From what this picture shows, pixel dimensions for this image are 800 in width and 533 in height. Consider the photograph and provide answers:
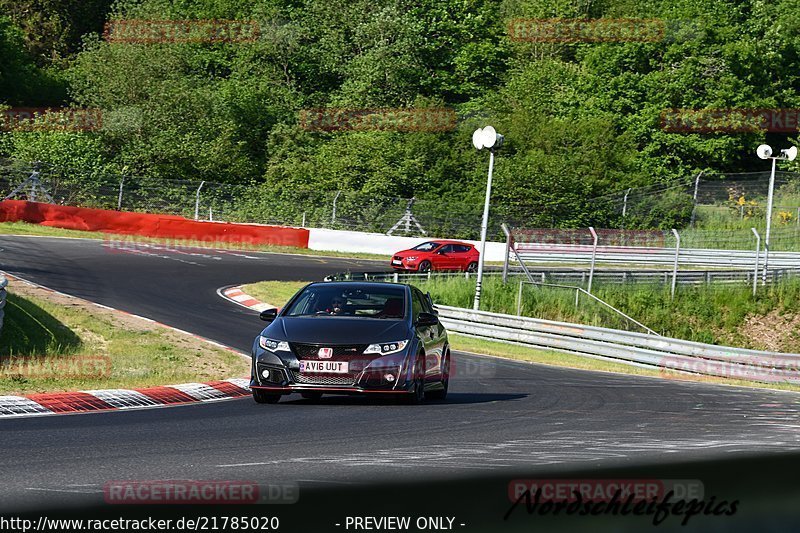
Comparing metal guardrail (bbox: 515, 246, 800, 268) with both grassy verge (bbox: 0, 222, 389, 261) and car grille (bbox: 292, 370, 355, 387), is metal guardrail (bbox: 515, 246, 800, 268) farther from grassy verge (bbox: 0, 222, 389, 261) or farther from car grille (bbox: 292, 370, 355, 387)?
car grille (bbox: 292, 370, 355, 387)

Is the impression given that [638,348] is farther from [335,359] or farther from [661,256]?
[661,256]

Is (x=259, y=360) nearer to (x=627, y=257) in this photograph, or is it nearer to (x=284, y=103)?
(x=627, y=257)

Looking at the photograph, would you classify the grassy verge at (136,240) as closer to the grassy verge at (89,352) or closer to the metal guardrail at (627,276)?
the metal guardrail at (627,276)

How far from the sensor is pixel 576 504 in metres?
4.08

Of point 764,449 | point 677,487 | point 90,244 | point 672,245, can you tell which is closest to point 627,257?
point 672,245

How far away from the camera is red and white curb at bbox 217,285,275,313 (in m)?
27.1

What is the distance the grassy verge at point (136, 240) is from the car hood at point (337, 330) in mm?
25864

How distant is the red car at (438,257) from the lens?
3872 cm

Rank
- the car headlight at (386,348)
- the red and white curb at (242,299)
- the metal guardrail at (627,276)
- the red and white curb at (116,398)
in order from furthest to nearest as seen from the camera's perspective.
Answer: the metal guardrail at (627,276), the red and white curb at (242,299), the car headlight at (386,348), the red and white curb at (116,398)

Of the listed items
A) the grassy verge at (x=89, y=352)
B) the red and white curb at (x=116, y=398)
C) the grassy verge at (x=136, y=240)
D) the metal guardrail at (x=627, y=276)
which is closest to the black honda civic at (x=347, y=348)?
the red and white curb at (x=116, y=398)

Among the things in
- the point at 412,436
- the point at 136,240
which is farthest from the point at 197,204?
the point at 412,436

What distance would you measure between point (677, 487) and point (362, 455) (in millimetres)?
3727

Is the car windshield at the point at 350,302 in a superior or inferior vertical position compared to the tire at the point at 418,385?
superior

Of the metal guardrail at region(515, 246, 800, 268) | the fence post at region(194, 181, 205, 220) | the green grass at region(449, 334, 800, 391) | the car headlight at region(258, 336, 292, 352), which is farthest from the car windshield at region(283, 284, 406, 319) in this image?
the fence post at region(194, 181, 205, 220)
